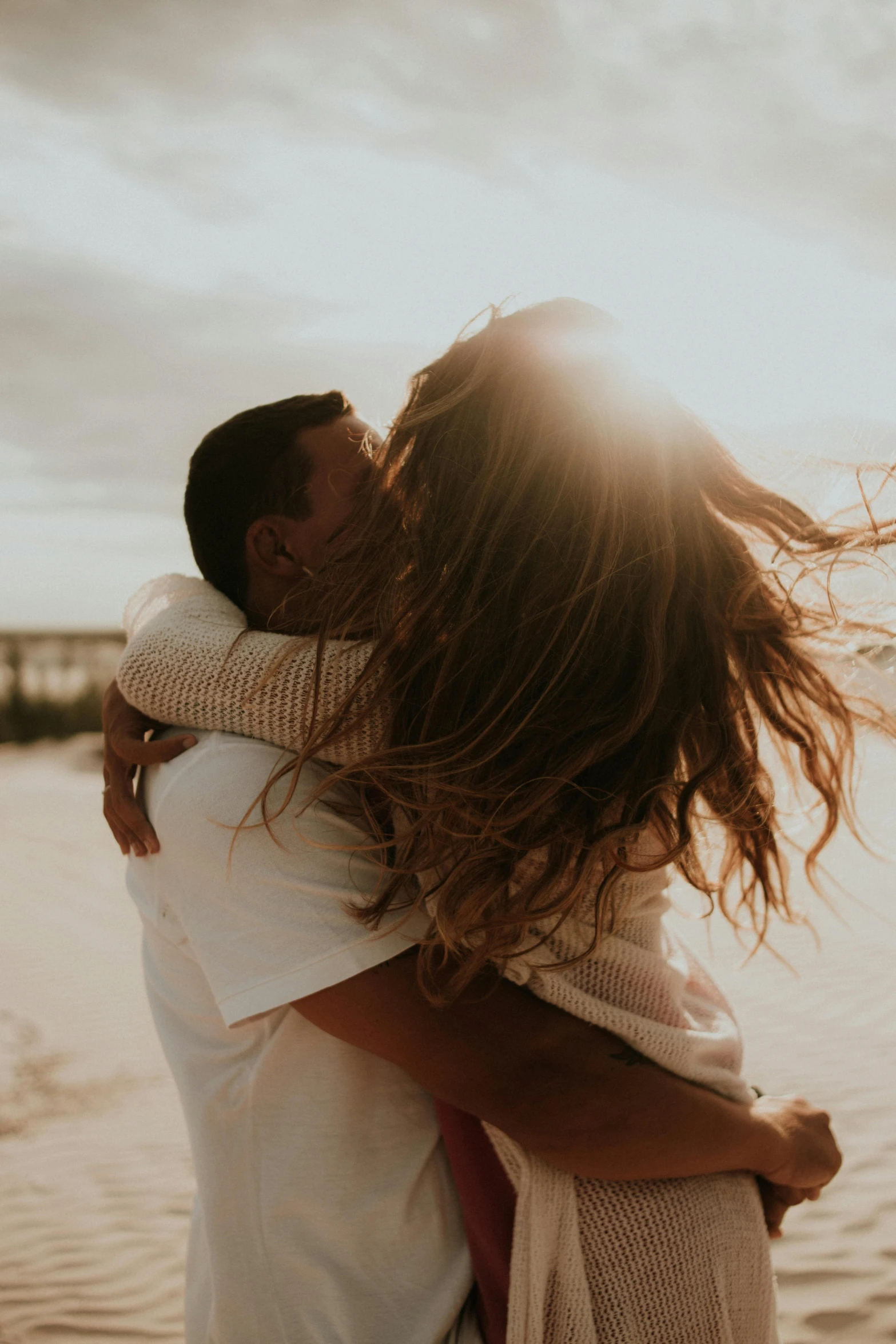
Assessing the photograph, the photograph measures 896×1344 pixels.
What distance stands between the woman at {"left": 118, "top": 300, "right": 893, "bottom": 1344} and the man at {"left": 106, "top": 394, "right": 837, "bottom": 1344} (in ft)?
0.19

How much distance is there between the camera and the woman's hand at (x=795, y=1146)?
1639 mm

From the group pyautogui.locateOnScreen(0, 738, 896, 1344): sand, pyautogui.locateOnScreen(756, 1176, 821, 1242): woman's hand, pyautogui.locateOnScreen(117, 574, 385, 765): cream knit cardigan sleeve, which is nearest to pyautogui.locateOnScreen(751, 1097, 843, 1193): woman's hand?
pyautogui.locateOnScreen(756, 1176, 821, 1242): woman's hand

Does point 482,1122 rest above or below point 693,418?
below

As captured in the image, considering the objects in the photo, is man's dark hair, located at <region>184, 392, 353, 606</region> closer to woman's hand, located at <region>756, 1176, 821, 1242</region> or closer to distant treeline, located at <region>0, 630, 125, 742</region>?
woman's hand, located at <region>756, 1176, 821, 1242</region>

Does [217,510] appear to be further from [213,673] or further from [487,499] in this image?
[487,499]

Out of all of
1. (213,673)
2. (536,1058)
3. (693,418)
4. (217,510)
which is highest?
(693,418)

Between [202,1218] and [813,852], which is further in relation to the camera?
[813,852]

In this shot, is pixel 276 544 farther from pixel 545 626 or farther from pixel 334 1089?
pixel 334 1089

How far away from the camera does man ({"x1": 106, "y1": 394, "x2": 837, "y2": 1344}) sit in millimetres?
1429

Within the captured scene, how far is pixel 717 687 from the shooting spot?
1.54 metres

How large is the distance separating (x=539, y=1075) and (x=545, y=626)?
0.64 m

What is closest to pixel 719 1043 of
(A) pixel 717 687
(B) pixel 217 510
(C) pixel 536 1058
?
(C) pixel 536 1058

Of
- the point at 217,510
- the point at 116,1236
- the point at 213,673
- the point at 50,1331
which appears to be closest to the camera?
the point at 213,673

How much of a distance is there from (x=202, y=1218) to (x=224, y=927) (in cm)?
53
